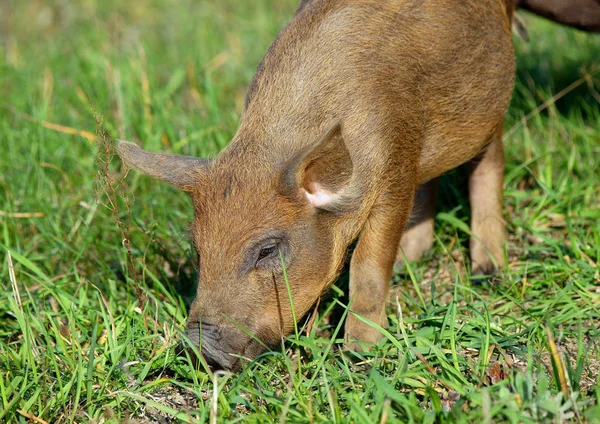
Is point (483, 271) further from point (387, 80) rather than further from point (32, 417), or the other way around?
point (32, 417)

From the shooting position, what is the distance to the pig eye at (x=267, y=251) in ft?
12.7

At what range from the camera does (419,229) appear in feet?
17.3

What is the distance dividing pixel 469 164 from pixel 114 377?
253 centimetres

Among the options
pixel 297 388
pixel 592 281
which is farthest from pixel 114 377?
pixel 592 281

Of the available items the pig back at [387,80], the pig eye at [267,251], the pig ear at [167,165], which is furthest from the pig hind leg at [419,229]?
the pig ear at [167,165]

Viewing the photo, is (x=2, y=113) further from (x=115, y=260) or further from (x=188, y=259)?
(x=188, y=259)

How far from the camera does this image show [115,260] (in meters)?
5.21

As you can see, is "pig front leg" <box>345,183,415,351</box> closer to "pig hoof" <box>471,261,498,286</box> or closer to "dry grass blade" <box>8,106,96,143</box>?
"pig hoof" <box>471,261,498,286</box>

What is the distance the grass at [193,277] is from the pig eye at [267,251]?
416mm

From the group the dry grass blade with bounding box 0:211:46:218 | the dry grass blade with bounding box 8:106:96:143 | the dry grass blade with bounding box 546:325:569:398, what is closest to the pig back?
the dry grass blade with bounding box 546:325:569:398

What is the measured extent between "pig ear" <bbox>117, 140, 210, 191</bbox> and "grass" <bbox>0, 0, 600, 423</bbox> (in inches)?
15.9

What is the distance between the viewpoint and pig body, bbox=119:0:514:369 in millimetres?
3861

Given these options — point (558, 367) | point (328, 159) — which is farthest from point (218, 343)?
point (558, 367)

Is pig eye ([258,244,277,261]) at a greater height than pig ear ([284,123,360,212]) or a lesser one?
lesser
